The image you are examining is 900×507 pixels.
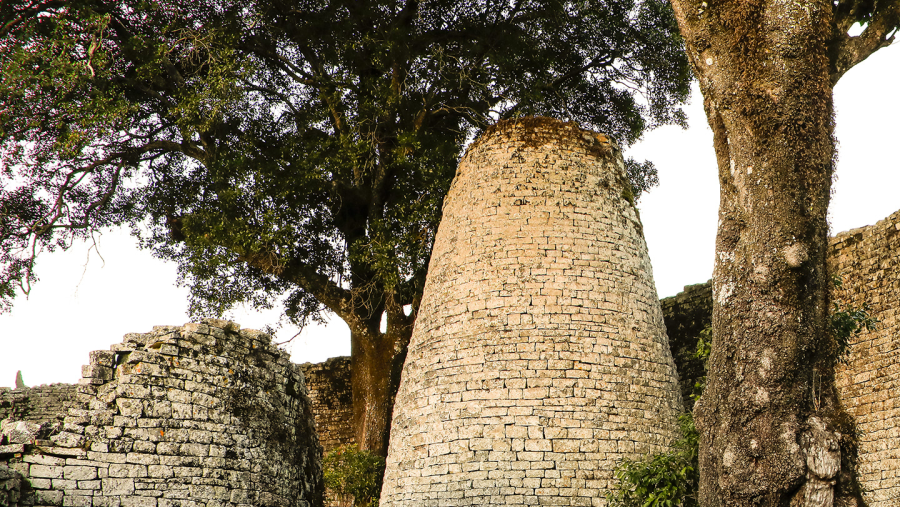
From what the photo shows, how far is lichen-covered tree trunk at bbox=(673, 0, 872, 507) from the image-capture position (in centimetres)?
657

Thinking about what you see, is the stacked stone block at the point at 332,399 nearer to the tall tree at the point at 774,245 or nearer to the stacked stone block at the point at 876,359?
the stacked stone block at the point at 876,359

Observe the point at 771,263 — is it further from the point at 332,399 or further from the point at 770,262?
the point at 332,399

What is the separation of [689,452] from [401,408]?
11.4ft

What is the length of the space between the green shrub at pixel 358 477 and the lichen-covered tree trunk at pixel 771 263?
6706 millimetres

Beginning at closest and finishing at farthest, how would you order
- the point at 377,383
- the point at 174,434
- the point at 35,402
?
the point at 174,434 < the point at 35,402 < the point at 377,383

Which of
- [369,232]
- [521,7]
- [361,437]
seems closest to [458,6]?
[521,7]

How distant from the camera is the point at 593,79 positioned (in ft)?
56.1

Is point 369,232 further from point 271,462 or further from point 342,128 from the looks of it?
point 271,462

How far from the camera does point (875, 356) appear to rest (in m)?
11.7

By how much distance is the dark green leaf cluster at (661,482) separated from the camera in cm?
848

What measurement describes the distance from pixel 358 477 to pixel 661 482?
18.0 feet

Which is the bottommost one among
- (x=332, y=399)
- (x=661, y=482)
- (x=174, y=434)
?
(x=661, y=482)

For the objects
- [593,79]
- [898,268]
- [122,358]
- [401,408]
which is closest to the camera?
[122,358]

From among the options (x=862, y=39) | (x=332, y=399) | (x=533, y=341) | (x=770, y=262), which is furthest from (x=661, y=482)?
(x=332, y=399)
